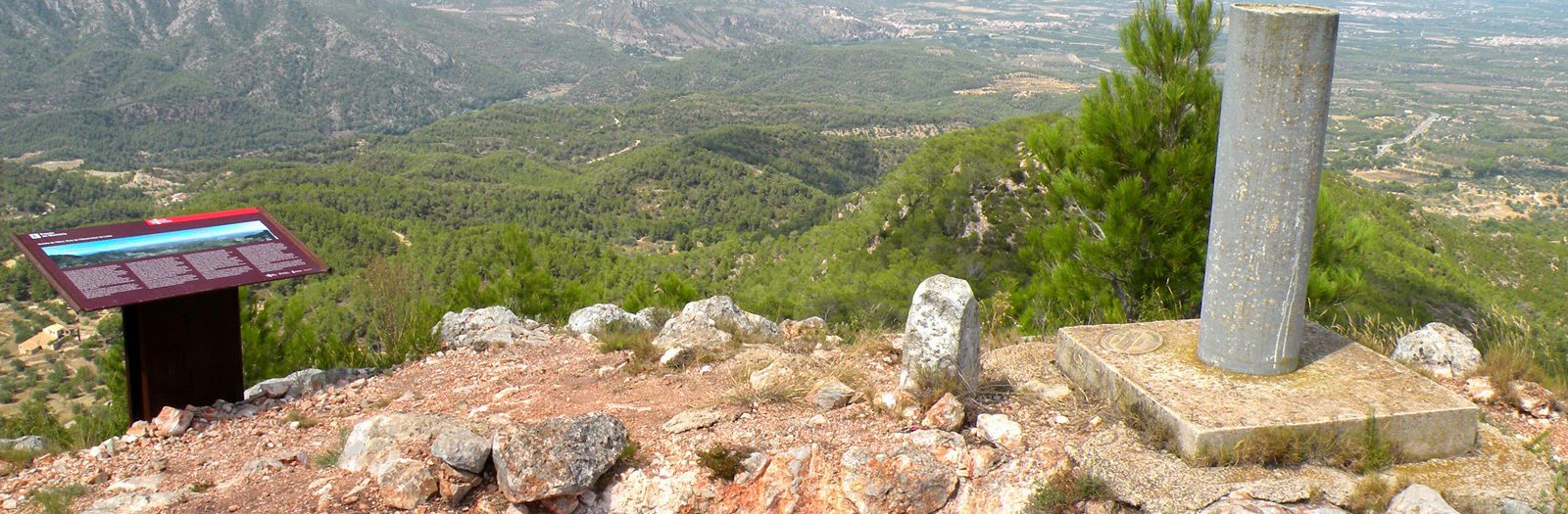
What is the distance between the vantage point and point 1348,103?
326 feet

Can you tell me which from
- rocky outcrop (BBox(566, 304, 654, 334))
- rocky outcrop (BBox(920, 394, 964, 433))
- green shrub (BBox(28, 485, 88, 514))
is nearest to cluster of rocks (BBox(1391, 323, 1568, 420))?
rocky outcrop (BBox(920, 394, 964, 433))

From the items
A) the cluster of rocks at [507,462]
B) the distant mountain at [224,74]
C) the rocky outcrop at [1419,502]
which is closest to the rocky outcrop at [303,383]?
the cluster of rocks at [507,462]

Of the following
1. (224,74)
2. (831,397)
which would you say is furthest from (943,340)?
(224,74)

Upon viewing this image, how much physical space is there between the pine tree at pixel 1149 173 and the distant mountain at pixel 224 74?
409 feet

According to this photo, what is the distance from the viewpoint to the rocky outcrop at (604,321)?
8.95 m

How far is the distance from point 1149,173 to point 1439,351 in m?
2.45

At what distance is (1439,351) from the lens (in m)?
6.94

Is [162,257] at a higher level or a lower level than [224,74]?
higher

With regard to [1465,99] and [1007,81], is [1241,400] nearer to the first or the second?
[1465,99]

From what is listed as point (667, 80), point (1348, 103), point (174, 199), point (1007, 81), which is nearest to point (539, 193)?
point (174, 199)

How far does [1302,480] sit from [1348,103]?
111 meters

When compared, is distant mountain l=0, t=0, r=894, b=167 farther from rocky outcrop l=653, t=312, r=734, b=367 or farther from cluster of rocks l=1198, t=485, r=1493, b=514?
cluster of rocks l=1198, t=485, r=1493, b=514

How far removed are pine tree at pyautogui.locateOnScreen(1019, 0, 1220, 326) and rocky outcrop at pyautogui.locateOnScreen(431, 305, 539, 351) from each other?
197 inches

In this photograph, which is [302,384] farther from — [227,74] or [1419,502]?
[227,74]
